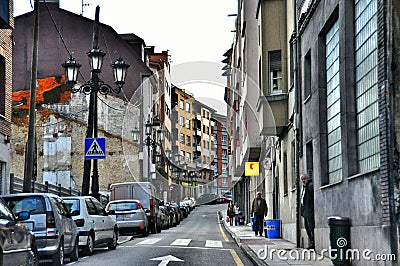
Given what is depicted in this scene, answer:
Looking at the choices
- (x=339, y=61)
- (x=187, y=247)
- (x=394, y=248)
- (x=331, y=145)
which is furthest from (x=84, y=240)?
(x=394, y=248)

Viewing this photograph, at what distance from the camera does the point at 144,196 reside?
109 feet

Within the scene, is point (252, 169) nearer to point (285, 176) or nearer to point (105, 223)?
point (285, 176)

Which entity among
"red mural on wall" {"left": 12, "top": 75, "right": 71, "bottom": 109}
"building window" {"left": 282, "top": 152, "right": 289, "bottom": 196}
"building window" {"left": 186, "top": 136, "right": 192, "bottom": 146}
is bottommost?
"building window" {"left": 282, "top": 152, "right": 289, "bottom": 196}

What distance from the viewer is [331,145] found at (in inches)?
637

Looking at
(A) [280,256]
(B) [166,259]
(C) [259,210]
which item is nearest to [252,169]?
(C) [259,210]

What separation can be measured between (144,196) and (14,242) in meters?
23.2

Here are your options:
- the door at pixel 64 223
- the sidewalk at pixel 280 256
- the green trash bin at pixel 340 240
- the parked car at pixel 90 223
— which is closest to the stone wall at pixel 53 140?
the parked car at pixel 90 223

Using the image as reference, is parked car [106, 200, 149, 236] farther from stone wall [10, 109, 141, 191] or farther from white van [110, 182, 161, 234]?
stone wall [10, 109, 141, 191]

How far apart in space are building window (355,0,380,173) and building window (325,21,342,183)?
1.62 metres

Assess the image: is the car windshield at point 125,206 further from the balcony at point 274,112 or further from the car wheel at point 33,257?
the car wheel at point 33,257

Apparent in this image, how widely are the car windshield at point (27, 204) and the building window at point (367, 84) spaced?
634cm

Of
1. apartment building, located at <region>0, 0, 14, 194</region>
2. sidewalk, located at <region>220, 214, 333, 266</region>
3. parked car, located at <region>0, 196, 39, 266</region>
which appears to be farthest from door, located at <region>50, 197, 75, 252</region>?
apartment building, located at <region>0, 0, 14, 194</region>

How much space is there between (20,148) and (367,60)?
40786mm

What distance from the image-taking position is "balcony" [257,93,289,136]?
24250 mm
